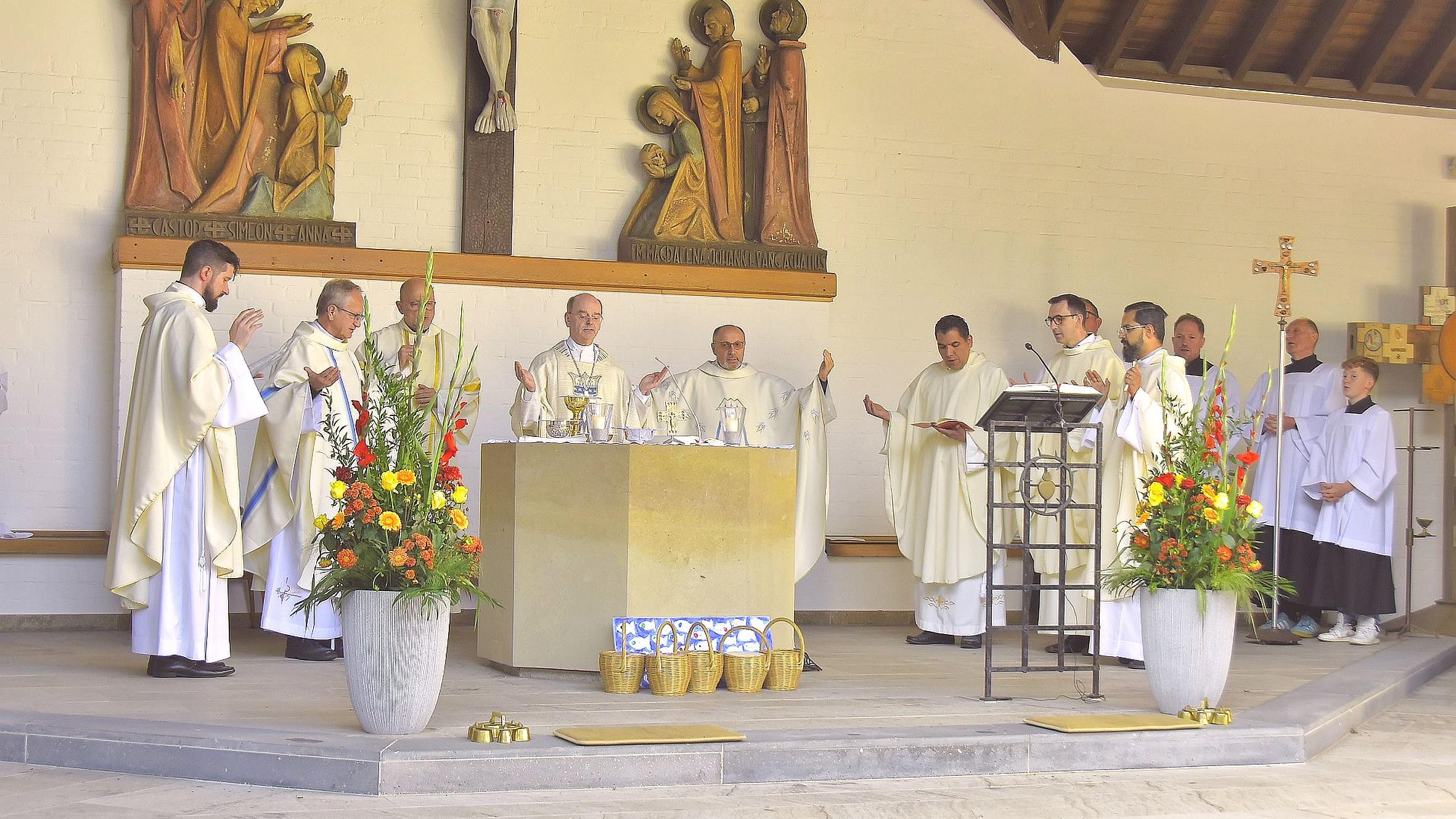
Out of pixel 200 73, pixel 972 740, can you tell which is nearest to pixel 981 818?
pixel 972 740

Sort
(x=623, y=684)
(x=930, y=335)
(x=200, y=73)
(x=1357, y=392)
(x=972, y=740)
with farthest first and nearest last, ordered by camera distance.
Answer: (x=930, y=335) → (x=1357, y=392) → (x=200, y=73) → (x=623, y=684) → (x=972, y=740)

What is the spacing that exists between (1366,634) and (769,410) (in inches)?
148

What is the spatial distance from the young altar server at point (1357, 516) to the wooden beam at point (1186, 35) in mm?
2464

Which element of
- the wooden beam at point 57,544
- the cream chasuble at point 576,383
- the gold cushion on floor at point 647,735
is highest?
the cream chasuble at point 576,383

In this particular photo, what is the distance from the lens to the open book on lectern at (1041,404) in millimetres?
6141

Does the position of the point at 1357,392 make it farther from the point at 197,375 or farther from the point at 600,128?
the point at 197,375

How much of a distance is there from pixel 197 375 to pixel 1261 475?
6.46 metres

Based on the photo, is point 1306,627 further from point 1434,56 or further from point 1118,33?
point 1434,56

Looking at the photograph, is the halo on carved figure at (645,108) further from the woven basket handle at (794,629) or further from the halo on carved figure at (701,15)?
the woven basket handle at (794,629)

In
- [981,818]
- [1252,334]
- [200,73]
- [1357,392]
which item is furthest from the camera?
[1252,334]

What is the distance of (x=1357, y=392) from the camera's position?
30.2 feet

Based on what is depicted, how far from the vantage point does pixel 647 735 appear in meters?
4.98

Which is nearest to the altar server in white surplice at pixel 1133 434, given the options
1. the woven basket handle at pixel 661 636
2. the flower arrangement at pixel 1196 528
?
the flower arrangement at pixel 1196 528

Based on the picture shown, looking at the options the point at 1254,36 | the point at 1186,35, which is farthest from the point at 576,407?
the point at 1254,36
